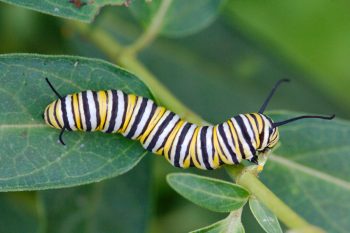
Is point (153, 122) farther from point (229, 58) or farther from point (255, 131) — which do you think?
point (229, 58)

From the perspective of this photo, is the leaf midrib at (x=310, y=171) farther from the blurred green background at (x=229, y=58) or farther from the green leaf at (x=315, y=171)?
the blurred green background at (x=229, y=58)

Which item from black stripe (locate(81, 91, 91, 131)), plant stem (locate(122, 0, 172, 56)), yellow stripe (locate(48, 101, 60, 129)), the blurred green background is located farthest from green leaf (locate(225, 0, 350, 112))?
yellow stripe (locate(48, 101, 60, 129))

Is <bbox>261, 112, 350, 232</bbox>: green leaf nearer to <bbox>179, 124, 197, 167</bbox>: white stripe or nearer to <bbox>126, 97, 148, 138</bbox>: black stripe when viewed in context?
<bbox>179, 124, 197, 167</bbox>: white stripe

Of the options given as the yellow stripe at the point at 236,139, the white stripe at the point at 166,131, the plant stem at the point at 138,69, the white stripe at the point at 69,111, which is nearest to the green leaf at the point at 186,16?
the plant stem at the point at 138,69

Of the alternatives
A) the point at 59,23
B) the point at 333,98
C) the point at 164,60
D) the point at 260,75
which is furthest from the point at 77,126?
the point at 333,98

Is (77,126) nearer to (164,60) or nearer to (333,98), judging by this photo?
(164,60)

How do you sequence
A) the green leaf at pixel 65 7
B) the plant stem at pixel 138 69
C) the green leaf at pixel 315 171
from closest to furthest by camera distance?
the green leaf at pixel 65 7 < the plant stem at pixel 138 69 < the green leaf at pixel 315 171
